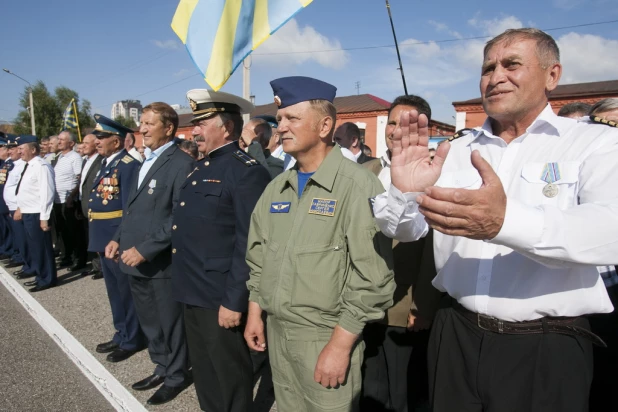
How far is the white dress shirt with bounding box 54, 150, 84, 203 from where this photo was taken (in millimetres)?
7109

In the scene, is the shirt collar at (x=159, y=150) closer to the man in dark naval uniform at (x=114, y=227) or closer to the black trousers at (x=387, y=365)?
the man in dark naval uniform at (x=114, y=227)

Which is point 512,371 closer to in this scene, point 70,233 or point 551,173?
point 551,173

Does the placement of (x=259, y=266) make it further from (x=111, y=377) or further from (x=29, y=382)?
(x=29, y=382)

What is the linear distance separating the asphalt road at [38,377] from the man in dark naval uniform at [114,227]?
1.32 feet

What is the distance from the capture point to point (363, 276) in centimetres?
183

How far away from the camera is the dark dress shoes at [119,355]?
3773 mm

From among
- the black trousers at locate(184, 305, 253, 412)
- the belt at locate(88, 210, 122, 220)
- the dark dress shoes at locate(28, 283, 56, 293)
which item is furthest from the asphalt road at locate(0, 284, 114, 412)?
the dark dress shoes at locate(28, 283, 56, 293)

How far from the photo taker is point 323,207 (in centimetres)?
192

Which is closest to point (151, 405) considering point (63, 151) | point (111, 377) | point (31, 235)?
point (111, 377)

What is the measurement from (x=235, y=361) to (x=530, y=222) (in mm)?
2081

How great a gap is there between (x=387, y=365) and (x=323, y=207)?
4.26 feet

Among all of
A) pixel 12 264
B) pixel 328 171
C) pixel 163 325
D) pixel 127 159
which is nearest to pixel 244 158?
pixel 328 171

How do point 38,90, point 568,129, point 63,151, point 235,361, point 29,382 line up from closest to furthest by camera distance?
point 568,129, point 235,361, point 29,382, point 63,151, point 38,90

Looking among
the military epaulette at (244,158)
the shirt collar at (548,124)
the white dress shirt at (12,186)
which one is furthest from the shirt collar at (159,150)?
the white dress shirt at (12,186)
